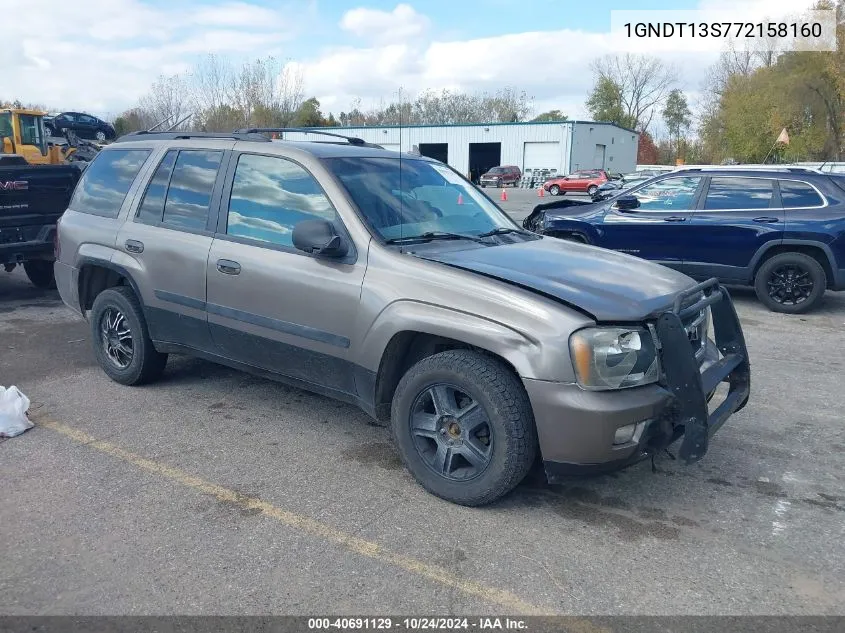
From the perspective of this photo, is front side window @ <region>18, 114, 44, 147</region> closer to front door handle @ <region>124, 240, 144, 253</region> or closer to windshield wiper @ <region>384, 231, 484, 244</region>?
front door handle @ <region>124, 240, 144, 253</region>

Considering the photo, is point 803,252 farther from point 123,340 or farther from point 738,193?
point 123,340

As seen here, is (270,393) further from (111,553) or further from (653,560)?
(653,560)

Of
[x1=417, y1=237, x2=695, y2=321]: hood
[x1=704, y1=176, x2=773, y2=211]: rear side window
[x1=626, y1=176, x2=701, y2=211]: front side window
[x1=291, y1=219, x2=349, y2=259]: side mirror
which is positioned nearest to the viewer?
[x1=417, y1=237, x2=695, y2=321]: hood

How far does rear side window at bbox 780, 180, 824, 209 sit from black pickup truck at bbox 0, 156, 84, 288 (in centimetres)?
861

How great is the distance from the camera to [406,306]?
3.81m

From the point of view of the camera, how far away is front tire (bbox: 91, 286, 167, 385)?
530 centimetres

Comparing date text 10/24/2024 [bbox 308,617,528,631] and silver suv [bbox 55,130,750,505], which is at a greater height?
silver suv [bbox 55,130,750,505]

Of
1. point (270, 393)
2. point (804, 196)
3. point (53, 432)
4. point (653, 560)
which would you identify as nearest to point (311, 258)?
point (270, 393)

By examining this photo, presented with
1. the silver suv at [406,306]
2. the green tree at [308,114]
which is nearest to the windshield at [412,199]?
the silver suv at [406,306]

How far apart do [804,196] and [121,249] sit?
7.59 meters

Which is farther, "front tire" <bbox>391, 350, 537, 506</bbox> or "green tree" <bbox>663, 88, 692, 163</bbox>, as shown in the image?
"green tree" <bbox>663, 88, 692, 163</bbox>

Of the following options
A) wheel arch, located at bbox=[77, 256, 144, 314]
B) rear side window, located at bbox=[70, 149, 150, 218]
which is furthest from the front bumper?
rear side window, located at bbox=[70, 149, 150, 218]

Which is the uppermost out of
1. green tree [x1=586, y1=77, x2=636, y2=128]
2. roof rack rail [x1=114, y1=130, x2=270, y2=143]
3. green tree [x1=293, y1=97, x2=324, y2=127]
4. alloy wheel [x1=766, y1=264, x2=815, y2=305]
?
green tree [x1=586, y1=77, x2=636, y2=128]

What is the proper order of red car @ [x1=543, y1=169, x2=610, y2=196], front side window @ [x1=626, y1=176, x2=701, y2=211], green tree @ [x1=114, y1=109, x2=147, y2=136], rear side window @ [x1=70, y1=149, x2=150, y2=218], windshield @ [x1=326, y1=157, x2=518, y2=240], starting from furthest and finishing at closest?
red car @ [x1=543, y1=169, x2=610, y2=196] < green tree @ [x1=114, y1=109, x2=147, y2=136] < front side window @ [x1=626, y1=176, x2=701, y2=211] < rear side window @ [x1=70, y1=149, x2=150, y2=218] < windshield @ [x1=326, y1=157, x2=518, y2=240]
